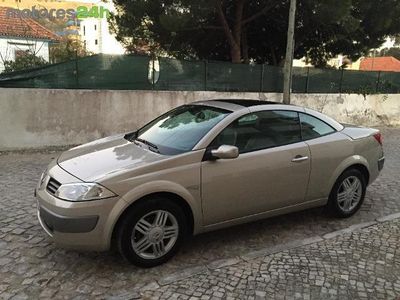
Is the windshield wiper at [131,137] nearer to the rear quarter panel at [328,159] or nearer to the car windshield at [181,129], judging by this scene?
the car windshield at [181,129]

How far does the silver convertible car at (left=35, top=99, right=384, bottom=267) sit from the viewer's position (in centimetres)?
369

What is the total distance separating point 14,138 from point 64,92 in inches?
56.8

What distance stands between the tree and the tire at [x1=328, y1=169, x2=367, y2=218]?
275 inches

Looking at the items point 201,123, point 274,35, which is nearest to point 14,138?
point 201,123

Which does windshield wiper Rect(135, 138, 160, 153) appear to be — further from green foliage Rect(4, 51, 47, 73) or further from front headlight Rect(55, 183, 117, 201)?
green foliage Rect(4, 51, 47, 73)

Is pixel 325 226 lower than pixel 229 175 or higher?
lower

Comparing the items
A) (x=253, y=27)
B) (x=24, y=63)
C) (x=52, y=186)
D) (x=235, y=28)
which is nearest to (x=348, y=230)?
(x=52, y=186)

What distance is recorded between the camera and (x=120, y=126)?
33.8 feet

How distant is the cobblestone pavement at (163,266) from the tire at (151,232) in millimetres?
127

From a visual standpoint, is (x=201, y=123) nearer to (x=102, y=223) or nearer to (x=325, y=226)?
(x=102, y=223)

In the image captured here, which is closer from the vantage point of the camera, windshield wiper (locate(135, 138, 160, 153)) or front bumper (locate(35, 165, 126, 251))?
front bumper (locate(35, 165, 126, 251))

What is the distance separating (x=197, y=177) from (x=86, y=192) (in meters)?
1.02

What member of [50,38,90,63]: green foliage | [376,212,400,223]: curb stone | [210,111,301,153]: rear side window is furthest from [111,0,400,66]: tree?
[376,212,400,223]: curb stone

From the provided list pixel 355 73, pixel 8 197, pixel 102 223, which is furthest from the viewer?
pixel 355 73
